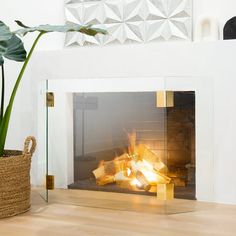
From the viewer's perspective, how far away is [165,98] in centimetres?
236

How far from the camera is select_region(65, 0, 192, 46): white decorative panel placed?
2730mm

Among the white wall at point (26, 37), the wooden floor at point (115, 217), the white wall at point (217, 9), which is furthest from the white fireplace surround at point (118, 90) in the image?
the white wall at point (26, 37)

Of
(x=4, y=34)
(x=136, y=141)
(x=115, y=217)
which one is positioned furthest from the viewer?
(x=136, y=141)

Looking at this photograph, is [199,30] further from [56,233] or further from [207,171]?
[56,233]

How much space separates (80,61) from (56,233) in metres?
1.25

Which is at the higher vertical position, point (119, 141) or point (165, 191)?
point (119, 141)

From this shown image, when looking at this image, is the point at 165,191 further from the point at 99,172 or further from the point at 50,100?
the point at 50,100

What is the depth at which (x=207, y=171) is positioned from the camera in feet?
8.45

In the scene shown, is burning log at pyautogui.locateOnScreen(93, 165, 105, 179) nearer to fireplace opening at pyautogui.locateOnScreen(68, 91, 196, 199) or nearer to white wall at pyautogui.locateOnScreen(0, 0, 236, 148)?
fireplace opening at pyautogui.locateOnScreen(68, 91, 196, 199)

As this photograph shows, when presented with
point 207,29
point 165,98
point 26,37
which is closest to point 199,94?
point 165,98

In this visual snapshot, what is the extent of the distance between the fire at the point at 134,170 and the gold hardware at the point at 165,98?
250 millimetres

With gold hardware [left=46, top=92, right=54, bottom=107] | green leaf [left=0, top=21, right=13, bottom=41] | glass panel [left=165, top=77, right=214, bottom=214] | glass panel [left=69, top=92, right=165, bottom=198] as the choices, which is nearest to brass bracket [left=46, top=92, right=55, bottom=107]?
gold hardware [left=46, top=92, right=54, bottom=107]

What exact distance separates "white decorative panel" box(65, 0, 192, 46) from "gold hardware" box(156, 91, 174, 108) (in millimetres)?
525

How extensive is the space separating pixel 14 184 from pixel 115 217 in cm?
56
